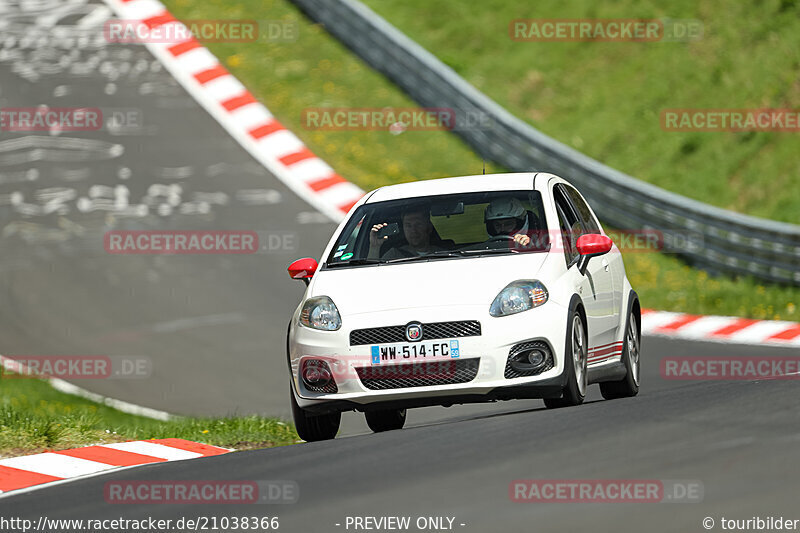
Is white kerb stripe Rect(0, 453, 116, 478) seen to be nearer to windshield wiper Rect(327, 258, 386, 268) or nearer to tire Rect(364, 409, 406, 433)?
windshield wiper Rect(327, 258, 386, 268)

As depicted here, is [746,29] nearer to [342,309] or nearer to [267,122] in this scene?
[267,122]

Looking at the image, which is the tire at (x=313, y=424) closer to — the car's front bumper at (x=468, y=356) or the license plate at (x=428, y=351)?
the car's front bumper at (x=468, y=356)

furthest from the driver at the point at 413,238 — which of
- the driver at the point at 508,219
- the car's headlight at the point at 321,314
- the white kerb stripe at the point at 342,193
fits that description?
the white kerb stripe at the point at 342,193

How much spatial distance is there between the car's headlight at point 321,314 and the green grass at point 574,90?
953 cm

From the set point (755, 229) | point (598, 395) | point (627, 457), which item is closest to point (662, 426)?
point (627, 457)

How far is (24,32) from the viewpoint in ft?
78.8

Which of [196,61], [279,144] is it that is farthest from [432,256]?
[196,61]

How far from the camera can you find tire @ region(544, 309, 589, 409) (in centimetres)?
838

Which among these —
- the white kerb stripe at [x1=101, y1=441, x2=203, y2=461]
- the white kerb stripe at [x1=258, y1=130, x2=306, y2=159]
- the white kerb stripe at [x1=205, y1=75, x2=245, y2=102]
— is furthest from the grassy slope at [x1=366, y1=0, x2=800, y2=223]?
the white kerb stripe at [x1=101, y1=441, x2=203, y2=461]

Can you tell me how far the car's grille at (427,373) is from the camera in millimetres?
8203

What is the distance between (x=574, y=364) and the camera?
852 centimetres

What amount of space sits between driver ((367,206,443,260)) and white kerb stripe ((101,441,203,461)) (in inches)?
73.0

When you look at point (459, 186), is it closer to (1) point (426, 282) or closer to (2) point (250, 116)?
(1) point (426, 282)

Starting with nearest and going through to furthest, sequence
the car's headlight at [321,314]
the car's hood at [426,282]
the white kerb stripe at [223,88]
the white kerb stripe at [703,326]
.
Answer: the car's hood at [426,282]
the car's headlight at [321,314]
the white kerb stripe at [703,326]
the white kerb stripe at [223,88]
